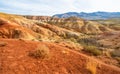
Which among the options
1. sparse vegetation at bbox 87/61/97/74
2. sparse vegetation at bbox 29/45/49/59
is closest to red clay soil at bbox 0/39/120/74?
sparse vegetation at bbox 87/61/97/74

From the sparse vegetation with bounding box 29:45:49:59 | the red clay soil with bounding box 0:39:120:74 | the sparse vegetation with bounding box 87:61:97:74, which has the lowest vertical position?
the sparse vegetation with bounding box 87:61:97:74

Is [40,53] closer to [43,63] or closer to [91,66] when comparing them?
[43,63]

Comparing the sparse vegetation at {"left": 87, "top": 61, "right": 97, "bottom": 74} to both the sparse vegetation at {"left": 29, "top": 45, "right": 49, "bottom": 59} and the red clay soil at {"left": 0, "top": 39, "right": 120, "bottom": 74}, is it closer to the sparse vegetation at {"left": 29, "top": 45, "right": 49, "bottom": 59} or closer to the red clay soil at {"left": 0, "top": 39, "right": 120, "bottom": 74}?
the red clay soil at {"left": 0, "top": 39, "right": 120, "bottom": 74}

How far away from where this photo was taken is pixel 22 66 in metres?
12.0

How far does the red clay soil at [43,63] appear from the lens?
1184 cm

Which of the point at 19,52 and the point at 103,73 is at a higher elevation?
the point at 19,52

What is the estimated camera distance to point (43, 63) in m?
12.8

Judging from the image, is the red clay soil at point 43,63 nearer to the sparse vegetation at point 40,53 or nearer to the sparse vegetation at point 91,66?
the sparse vegetation at point 91,66

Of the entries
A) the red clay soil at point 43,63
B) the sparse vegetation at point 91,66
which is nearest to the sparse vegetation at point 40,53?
the red clay soil at point 43,63

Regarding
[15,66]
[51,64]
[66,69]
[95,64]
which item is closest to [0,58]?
[15,66]

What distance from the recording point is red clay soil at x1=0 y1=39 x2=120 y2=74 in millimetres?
11843

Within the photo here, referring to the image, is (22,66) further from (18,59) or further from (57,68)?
(57,68)

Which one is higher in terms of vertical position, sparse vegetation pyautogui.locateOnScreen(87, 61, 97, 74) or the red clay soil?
the red clay soil

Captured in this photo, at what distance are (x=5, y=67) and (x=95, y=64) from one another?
5950 millimetres
